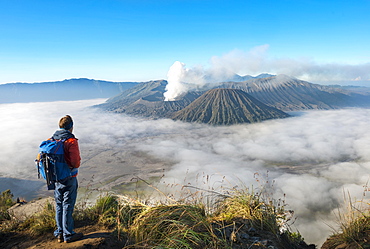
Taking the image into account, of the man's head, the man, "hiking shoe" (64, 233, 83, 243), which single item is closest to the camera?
"hiking shoe" (64, 233, 83, 243)

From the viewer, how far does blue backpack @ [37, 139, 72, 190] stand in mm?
3111

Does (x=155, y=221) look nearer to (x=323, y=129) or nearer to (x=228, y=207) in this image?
(x=228, y=207)

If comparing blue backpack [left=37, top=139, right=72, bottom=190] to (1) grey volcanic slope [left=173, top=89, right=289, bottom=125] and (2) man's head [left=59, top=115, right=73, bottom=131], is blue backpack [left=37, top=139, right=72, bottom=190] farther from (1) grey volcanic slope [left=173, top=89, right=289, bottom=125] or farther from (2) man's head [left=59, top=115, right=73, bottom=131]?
(1) grey volcanic slope [left=173, top=89, right=289, bottom=125]

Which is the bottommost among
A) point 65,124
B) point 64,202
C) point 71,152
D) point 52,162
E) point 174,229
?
point 174,229

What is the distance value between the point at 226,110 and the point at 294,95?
73956 mm

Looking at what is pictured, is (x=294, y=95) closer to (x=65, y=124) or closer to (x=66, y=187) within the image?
(x=65, y=124)

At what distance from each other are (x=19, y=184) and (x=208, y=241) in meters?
60.5

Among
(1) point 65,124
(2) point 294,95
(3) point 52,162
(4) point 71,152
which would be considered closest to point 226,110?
(2) point 294,95

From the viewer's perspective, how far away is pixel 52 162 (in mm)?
3150

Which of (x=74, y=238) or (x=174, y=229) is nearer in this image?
(x=174, y=229)

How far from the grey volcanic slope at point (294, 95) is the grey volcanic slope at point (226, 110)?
37.9 m

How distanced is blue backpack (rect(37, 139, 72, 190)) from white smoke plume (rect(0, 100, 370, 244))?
15.6 m

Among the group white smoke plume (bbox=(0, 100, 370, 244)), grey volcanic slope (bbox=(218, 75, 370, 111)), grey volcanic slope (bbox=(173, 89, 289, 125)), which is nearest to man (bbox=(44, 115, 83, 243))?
white smoke plume (bbox=(0, 100, 370, 244))

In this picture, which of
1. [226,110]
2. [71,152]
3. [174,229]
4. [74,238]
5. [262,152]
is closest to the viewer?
[174,229]
